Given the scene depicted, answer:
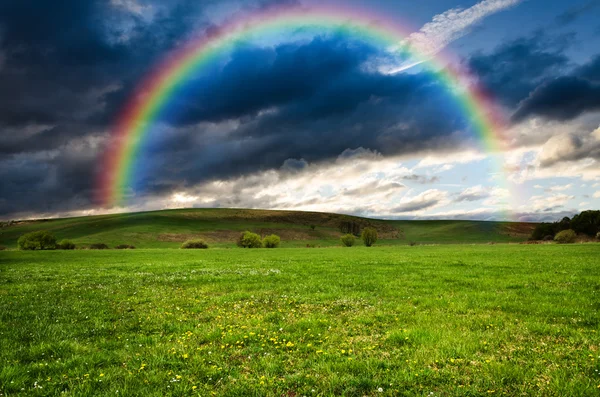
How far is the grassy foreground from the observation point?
282 inches

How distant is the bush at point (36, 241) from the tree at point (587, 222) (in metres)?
133

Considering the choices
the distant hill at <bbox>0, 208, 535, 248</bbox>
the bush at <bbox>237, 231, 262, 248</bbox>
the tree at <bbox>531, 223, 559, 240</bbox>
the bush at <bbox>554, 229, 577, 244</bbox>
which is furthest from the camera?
the distant hill at <bbox>0, 208, 535, 248</bbox>

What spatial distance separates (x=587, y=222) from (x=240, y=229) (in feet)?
393

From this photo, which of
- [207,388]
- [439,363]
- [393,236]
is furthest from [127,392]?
[393,236]

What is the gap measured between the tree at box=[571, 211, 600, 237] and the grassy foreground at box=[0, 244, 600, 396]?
327ft

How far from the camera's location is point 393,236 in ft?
538

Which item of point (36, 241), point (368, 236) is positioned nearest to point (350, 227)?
point (368, 236)

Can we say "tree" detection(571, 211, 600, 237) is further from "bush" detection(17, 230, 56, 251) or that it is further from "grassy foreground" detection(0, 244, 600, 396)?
"bush" detection(17, 230, 56, 251)

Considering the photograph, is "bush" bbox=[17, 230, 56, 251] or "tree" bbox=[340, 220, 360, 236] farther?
"tree" bbox=[340, 220, 360, 236]

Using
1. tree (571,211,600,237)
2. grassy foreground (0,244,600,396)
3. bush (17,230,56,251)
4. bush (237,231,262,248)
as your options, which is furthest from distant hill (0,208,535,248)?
grassy foreground (0,244,600,396)

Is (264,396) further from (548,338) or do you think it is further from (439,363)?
(548,338)

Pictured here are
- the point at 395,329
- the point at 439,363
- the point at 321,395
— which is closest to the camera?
the point at 321,395

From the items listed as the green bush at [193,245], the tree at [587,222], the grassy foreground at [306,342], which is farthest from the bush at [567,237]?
the green bush at [193,245]

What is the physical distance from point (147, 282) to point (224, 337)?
541 inches
